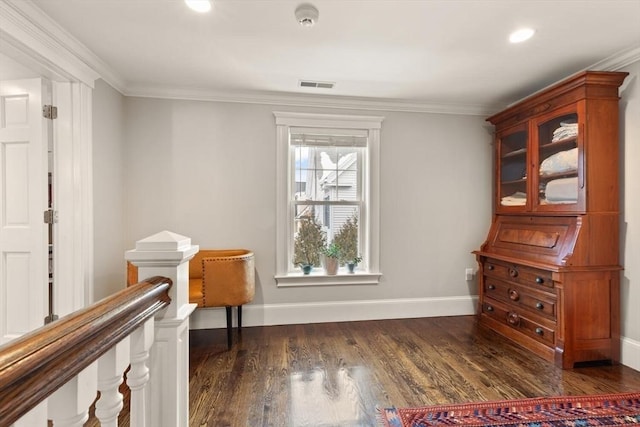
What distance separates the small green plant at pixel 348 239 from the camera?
344 centimetres

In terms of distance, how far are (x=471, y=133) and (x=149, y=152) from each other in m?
3.45

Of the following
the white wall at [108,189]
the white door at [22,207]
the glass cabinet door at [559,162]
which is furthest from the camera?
the white wall at [108,189]

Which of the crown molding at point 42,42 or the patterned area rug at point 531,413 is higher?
the crown molding at point 42,42

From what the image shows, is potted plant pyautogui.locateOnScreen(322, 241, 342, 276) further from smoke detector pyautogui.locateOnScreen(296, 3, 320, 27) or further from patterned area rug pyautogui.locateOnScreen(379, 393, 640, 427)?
smoke detector pyautogui.locateOnScreen(296, 3, 320, 27)

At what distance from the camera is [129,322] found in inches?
28.3

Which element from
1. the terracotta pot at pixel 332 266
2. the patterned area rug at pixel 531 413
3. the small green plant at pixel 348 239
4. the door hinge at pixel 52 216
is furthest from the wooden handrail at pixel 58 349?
the small green plant at pixel 348 239

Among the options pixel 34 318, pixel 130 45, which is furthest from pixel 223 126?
pixel 34 318

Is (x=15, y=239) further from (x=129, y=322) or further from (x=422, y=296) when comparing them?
(x=422, y=296)

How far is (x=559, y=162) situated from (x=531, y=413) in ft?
6.26

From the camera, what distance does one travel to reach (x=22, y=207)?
2344 mm

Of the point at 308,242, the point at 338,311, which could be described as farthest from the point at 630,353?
the point at 308,242

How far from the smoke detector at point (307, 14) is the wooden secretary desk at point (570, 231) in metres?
2.02

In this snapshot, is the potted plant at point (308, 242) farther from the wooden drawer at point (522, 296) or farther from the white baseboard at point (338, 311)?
the wooden drawer at point (522, 296)

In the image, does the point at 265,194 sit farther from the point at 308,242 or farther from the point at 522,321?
the point at 522,321
